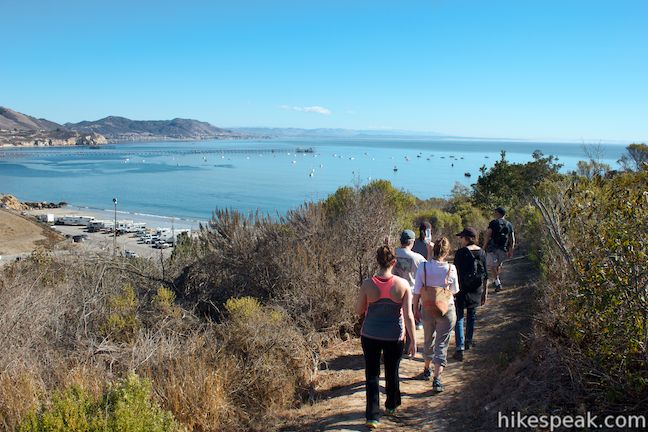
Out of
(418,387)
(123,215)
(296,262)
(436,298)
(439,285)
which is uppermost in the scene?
(439,285)

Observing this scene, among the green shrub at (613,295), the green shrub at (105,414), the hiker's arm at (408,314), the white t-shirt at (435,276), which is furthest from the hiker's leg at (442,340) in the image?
the green shrub at (105,414)

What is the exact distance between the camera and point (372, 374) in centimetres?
460

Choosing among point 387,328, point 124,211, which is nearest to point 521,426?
point 387,328

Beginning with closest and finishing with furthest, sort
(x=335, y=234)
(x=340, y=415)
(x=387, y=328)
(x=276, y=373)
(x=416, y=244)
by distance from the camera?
(x=387, y=328)
(x=340, y=415)
(x=276, y=373)
(x=416, y=244)
(x=335, y=234)

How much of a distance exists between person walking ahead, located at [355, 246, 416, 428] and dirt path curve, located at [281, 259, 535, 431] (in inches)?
17.7

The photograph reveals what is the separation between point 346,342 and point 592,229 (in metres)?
4.40

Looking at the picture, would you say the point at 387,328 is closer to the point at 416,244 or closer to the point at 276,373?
the point at 276,373

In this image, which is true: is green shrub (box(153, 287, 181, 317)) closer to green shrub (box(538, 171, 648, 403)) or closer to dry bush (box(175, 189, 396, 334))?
dry bush (box(175, 189, 396, 334))

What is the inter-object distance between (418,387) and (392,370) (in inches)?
40.8

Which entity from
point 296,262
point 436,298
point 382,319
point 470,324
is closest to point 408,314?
point 382,319

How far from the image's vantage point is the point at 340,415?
5035 millimetres

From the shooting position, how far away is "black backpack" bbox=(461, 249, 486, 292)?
20.1 ft

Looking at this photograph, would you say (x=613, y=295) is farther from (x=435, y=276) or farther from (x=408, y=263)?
(x=408, y=263)

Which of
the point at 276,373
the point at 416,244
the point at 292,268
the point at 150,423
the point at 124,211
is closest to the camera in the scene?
the point at 150,423
